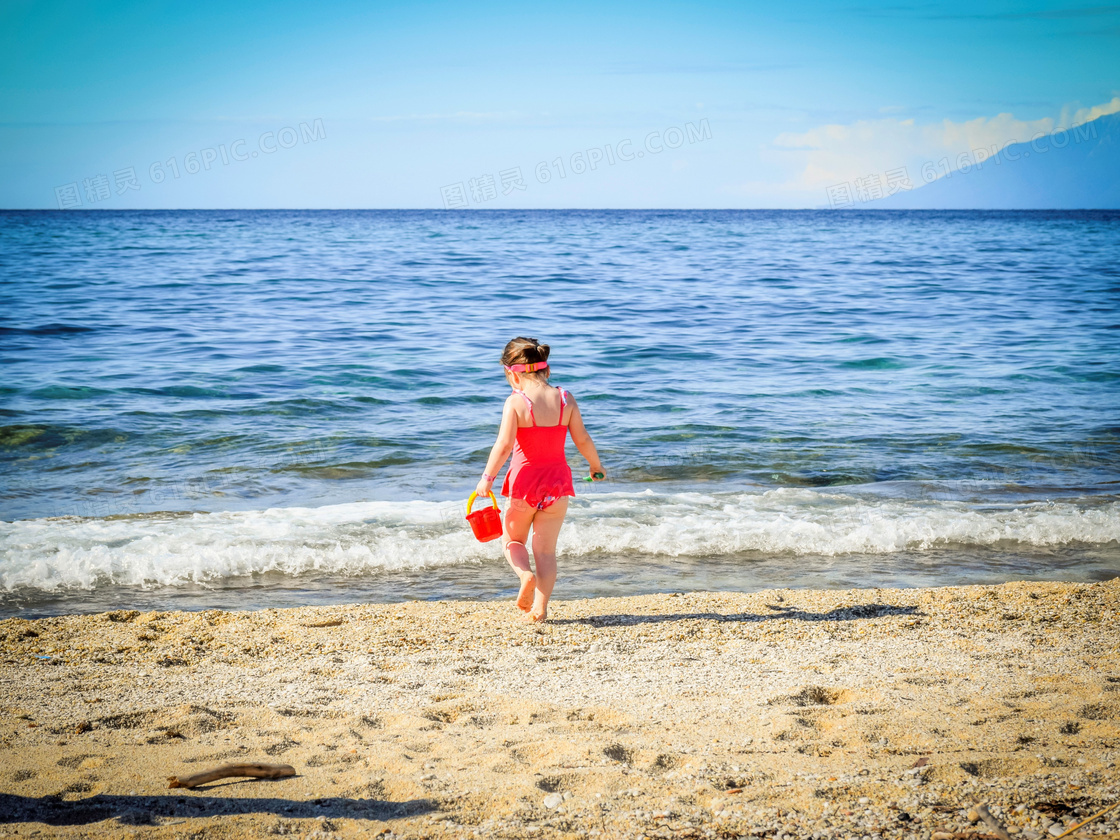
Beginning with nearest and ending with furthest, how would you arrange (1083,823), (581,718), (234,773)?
(1083,823), (234,773), (581,718)

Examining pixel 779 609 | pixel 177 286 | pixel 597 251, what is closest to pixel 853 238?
pixel 597 251

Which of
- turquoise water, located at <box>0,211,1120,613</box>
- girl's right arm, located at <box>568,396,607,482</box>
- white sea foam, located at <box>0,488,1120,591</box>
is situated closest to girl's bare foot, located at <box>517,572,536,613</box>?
girl's right arm, located at <box>568,396,607,482</box>

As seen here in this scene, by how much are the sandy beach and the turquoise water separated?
1039 millimetres

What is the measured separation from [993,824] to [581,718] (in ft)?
5.49

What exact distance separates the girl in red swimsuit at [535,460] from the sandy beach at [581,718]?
1.25 ft

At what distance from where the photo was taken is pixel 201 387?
12.1 meters

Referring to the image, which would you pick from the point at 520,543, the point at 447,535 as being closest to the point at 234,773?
the point at 520,543

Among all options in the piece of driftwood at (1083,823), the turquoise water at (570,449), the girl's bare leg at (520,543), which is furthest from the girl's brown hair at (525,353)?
the piece of driftwood at (1083,823)

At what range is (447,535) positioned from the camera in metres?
6.81

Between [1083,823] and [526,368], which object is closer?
[1083,823]

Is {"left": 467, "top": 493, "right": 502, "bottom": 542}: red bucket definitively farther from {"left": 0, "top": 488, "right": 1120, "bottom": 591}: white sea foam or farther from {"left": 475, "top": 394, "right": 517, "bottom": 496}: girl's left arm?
{"left": 0, "top": 488, "right": 1120, "bottom": 591}: white sea foam

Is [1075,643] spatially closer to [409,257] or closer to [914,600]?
[914,600]

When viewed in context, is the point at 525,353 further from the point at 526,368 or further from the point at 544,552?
the point at 544,552

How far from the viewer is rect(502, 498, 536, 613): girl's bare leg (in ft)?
16.1
